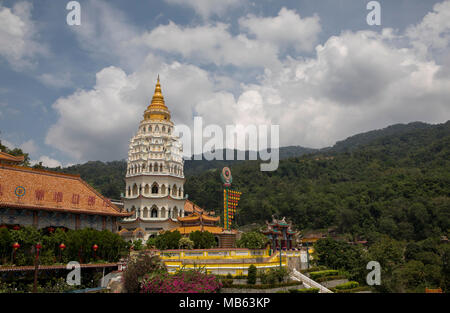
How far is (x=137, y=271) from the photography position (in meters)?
26.9

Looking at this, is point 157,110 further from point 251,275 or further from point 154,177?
point 251,275

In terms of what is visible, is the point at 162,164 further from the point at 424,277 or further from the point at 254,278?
the point at 424,277

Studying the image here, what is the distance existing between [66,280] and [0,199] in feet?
27.6

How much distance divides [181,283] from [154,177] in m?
28.9

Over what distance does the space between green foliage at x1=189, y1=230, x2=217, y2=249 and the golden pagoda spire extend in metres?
20.6

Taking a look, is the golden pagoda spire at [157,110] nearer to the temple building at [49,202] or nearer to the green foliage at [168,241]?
A: the temple building at [49,202]

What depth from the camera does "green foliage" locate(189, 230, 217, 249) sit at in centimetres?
4050

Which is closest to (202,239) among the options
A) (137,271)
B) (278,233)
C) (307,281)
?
(278,233)

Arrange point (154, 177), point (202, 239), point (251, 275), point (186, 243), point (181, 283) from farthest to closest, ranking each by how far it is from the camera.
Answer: point (154, 177) → point (202, 239) → point (186, 243) → point (251, 275) → point (181, 283)

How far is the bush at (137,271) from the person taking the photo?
26.6 metres

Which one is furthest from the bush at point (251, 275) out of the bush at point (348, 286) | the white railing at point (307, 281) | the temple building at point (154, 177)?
the temple building at point (154, 177)

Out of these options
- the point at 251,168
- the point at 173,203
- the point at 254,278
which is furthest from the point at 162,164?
the point at 251,168

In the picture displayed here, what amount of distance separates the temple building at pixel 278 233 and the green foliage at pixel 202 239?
654cm

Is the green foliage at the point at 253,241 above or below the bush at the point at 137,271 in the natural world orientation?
above
